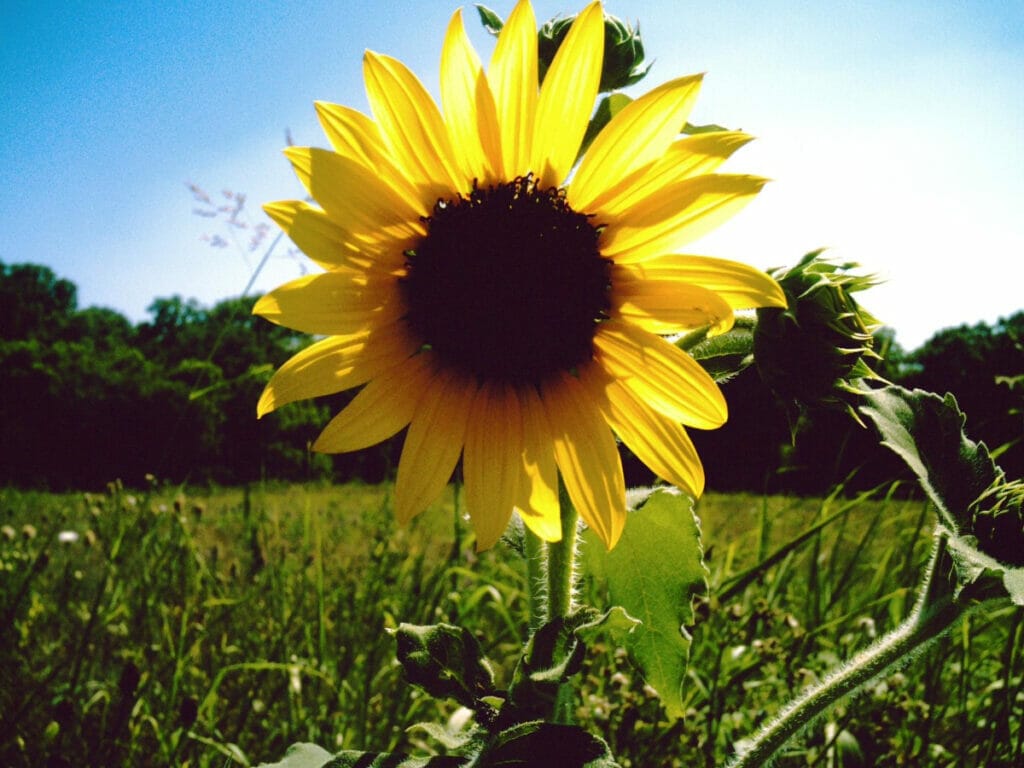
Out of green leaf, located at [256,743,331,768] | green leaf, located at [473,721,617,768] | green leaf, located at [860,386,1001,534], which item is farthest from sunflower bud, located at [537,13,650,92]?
green leaf, located at [256,743,331,768]

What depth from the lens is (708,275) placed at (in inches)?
37.9

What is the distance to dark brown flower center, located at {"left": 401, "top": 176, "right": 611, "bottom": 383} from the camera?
106 centimetres

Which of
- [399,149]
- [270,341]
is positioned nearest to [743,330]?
[399,149]

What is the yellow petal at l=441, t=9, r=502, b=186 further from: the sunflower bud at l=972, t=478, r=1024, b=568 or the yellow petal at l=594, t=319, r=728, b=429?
the sunflower bud at l=972, t=478, r=1024, b=568

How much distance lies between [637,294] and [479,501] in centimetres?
36

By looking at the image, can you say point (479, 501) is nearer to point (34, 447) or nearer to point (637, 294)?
point (637, 294)

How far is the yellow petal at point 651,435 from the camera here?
0.97 m

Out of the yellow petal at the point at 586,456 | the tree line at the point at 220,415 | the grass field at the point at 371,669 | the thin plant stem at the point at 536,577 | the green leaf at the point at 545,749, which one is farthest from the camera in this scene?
the tree line at the point at 220,415

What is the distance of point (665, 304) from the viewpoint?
1013 millimetres

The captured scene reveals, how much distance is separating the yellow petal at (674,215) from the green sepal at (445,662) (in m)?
0.57

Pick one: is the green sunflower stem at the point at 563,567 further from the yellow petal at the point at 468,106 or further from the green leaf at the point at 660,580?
the yellow petal at the point at 468,106

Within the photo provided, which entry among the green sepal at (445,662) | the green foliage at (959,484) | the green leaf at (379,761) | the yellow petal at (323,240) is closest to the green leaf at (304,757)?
the green leaf at (379,761)

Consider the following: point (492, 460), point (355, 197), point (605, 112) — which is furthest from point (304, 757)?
point (605, 112)

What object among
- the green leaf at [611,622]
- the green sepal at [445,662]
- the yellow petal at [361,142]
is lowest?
the green sepal at [445,662]
